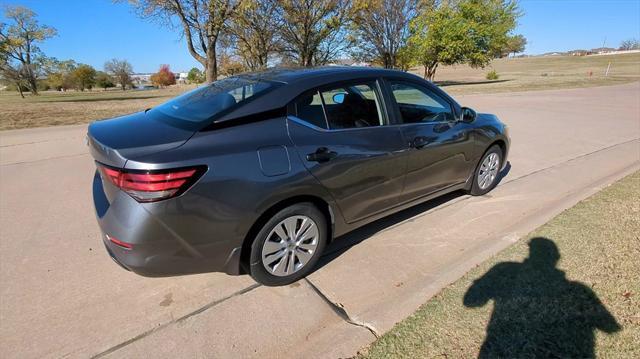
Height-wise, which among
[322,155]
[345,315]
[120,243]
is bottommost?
[345,315]

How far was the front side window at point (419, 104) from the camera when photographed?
11.3 feet

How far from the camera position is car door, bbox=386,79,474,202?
3381 mm

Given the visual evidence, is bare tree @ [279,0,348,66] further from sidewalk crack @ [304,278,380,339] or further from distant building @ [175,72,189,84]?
distant building @ [175,72,189,84]

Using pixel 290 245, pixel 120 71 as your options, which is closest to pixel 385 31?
pixel 290 245

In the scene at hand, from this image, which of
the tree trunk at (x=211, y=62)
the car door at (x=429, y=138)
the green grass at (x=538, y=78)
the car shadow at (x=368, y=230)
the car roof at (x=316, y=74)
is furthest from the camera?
the green grass at (x=538, y=78)

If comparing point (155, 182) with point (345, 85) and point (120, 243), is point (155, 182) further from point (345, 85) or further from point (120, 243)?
point (345, 85)

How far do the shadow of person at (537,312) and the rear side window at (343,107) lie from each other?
1.60 m

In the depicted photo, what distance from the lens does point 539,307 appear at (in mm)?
2377

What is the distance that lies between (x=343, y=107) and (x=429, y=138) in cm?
102

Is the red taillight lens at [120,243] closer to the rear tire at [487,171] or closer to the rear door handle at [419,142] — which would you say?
the rear door handle at [419,142]

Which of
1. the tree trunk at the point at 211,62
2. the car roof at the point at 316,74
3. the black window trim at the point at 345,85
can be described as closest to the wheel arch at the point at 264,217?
the black window trim at the point at 345,85

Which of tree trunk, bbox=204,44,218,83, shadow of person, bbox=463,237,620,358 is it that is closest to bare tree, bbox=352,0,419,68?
tree trunk, bbox=204,44,218,83

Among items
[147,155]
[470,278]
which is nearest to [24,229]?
[147,155]

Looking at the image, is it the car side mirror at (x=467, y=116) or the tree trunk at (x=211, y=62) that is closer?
the car side mirror at (x=467, y=116)
